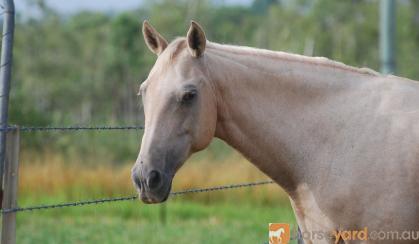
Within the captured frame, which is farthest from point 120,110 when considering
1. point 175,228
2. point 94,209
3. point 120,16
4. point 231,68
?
point 231,68

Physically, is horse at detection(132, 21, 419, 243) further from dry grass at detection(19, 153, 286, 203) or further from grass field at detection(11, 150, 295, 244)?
dry grass at detection(19, 153, 286, 203)

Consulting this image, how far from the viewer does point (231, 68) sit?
3830 millimetres

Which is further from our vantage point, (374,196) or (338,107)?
(338,107)

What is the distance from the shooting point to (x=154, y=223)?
9.41 meters

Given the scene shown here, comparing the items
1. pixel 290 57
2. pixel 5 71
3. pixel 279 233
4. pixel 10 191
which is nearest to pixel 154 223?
pixel 279 233

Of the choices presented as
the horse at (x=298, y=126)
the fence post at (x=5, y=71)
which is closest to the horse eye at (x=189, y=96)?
the horse at (x=298, y=126)

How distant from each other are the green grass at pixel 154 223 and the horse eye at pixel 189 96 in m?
4.51

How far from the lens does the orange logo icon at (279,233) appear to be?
15.0 ft

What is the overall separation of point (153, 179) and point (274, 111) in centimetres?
79

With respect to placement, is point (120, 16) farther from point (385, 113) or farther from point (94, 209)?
point (385, 113)

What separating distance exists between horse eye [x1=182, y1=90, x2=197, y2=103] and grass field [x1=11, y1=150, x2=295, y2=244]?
15.4ft

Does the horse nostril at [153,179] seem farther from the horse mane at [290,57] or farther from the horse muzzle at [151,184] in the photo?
the horse mane at [290,57]

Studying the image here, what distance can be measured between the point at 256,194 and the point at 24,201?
3.45 meters

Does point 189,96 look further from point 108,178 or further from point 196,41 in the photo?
point 108,178
